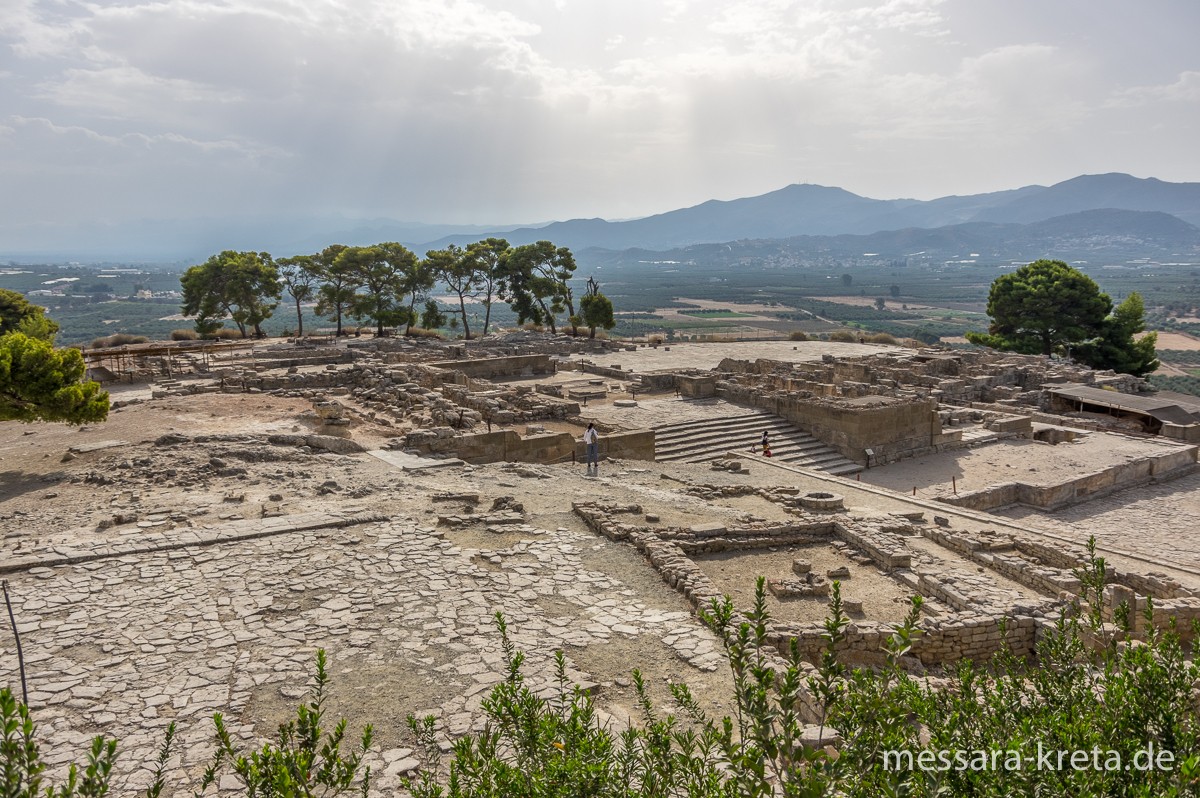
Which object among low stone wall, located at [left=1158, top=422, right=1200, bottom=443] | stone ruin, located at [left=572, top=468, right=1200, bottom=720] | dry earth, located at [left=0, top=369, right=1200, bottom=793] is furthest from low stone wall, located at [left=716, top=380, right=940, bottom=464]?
stone ruin, located at [left=572, top=468, right=1200, bottom=720]

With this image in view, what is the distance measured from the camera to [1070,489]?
17188mm

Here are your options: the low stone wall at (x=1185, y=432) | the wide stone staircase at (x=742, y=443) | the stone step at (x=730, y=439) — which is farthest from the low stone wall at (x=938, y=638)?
the low stone wall at (x=1185, y=432)

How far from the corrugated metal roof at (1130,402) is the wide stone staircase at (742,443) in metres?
11.4

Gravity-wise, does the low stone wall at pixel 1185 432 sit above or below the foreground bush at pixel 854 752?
below

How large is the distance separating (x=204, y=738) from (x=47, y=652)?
7.90 ft

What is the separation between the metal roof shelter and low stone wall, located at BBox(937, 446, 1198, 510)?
5.18 metres

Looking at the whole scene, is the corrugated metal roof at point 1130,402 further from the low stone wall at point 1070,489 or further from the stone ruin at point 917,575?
the stone ruin at point 917,575

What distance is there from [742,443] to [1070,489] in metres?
7.91

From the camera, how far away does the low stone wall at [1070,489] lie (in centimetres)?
1661

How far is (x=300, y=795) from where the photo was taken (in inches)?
135

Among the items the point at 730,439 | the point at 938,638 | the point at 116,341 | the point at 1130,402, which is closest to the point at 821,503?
the point at 938,638

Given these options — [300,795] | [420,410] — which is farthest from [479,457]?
[300,795]

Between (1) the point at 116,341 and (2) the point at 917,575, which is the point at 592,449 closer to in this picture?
(2) the point at 917,575

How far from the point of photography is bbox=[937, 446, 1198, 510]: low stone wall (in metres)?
16.6
